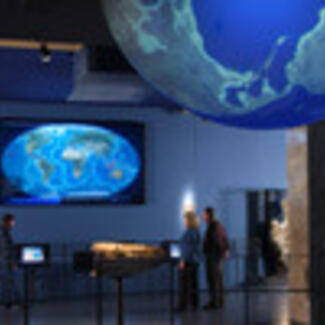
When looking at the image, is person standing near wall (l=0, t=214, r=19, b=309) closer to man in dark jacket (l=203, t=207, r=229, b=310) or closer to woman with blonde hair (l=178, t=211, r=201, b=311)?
woman with blonde hair (l=178, t=211, r=201, b=311)

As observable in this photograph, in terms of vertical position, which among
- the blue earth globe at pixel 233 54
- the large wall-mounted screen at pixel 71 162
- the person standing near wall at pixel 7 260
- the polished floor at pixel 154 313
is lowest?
the polished floor at pixel 154 313

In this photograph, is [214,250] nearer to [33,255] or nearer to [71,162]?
[33,255]

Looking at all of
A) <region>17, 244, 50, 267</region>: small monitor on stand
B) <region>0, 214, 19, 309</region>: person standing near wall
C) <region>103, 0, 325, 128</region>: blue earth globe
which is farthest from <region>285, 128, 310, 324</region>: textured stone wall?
<region>103, 0, 325, 128</region>: blue earth globe

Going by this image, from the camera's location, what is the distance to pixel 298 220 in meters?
7.98

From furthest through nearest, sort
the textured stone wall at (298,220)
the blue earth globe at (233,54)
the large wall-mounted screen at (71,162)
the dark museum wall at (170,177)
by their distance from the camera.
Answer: the dark museum wall at (170,177) → the large wall-mounted screen at (71,162) → the textured stone wall at (298,220) → the blue earth globe at (233,54)

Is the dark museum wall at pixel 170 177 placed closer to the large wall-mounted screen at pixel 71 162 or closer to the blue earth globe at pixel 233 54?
the large wall-mounted screen at pixel 71 162

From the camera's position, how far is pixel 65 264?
11445 mm

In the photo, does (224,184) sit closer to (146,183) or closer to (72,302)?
(146,183)

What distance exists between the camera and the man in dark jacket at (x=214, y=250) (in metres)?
9.45

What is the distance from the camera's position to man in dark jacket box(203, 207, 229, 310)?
9.45 metres

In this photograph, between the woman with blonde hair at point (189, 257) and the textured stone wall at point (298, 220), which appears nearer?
the textured stone wall at point (298, 220)

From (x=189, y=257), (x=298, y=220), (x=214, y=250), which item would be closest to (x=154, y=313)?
(x=189, y=257)

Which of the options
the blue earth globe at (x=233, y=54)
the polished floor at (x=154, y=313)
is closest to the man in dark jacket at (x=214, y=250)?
the polished floor at (x=154, y=313)

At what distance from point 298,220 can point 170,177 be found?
4.64m
